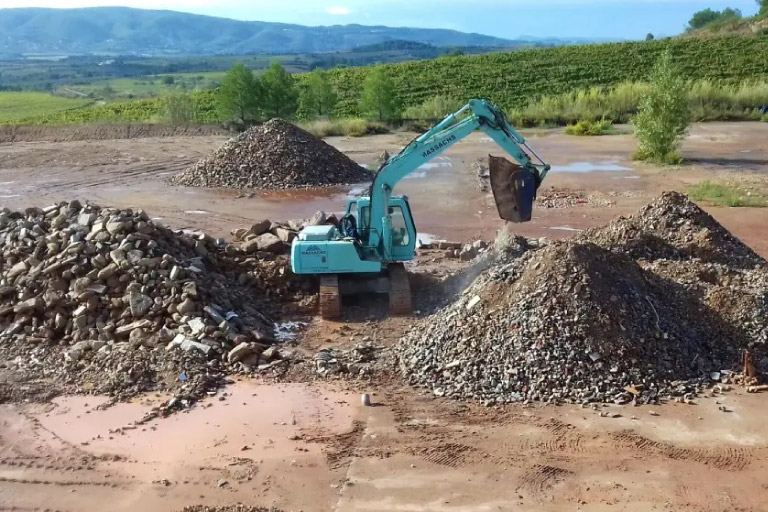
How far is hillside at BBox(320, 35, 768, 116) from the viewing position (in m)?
52.5

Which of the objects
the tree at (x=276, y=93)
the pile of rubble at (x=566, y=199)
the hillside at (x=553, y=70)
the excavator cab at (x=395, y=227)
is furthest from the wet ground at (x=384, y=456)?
the hillside at (x=553, y=70)

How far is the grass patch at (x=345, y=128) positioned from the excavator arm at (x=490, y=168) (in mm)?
24289

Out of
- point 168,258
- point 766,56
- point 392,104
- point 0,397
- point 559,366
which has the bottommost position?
point 0,397

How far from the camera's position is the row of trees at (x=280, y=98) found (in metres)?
36.9

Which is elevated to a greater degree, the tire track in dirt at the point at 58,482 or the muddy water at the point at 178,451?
the muddy water at the point at 178,451

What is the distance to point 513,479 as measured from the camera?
26.6ft

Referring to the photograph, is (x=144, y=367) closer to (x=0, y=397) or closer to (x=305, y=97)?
(x=0, y=397)

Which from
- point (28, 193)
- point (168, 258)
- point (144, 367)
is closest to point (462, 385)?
point (144, 367)

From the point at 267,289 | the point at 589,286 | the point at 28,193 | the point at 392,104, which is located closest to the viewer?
the point at 589,286

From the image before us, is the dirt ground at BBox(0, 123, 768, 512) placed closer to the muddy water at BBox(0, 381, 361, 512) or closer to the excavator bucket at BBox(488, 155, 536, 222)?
the muddy water at BBox(0, 381, 361, 512)

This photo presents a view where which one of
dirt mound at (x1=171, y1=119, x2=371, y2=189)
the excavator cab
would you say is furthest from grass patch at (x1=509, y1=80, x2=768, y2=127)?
the excavator cab

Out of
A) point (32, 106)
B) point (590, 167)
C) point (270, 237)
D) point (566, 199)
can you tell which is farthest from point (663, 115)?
point (32, 106)

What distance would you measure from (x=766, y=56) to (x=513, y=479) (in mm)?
56932

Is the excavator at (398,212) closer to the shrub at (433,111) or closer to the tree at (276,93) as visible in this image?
the tree at (276,93)
